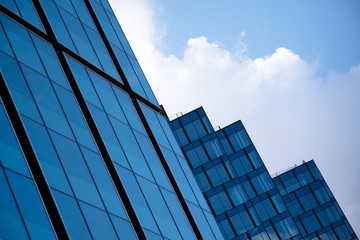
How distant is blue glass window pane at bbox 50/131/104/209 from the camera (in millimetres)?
20953

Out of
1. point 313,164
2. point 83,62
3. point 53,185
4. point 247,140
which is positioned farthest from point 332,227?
Result: point 53,185

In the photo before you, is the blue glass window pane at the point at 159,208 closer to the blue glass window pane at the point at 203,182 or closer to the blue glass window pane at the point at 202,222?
the blue glass window pane at the point at 202,222

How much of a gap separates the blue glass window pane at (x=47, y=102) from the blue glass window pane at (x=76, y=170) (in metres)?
0.55

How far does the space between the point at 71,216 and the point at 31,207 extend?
2.14 m

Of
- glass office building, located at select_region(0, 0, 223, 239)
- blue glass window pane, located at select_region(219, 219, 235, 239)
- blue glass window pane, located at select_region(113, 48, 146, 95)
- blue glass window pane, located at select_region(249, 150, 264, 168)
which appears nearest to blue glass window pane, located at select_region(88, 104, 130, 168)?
glass office building, located at select_region(0, 0, 223, 239)

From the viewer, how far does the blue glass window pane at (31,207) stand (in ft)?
55.7

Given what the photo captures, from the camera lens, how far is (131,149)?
2786 cm

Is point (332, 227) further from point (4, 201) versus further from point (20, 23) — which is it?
point (4, 201)

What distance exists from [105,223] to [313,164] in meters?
71.7

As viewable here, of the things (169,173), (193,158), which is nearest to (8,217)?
(169,173)

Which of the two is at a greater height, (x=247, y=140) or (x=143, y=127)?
(x=247, y=140)

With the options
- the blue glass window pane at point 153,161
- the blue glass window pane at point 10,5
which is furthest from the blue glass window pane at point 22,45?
the blue glass window pane at point 153,161

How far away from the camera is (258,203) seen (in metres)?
74.1

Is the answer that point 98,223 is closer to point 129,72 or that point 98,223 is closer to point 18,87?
point 18,87
